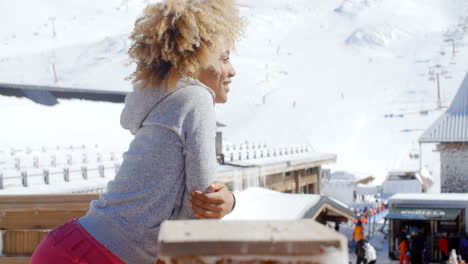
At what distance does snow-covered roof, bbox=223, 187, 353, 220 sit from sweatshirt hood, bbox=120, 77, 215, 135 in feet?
18.3

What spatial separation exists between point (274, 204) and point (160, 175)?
7.59 meters

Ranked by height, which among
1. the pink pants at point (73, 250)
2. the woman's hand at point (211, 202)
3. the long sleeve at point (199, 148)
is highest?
the long sleeve at point (199, 148)

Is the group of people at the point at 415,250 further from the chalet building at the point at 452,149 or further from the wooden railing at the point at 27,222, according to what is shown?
the wooden railing at the point at 27,222

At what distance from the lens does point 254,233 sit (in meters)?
0.83

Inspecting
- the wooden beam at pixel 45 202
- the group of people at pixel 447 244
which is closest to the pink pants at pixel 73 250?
the wooden beam at pixel 45 202

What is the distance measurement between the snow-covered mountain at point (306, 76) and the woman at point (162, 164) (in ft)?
51.2

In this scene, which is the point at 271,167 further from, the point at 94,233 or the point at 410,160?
Result: the point at 410,160

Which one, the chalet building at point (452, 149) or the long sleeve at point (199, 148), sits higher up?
the long sleeve at point (199, 148)

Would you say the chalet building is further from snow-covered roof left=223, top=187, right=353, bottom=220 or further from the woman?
the woman

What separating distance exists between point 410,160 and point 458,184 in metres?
26.5

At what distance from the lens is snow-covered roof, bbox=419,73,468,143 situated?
2486 centimetres

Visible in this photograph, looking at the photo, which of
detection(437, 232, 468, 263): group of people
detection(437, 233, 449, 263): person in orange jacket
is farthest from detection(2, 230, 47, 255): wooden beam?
detection(437, 233, 449, 263): person in orange jacket

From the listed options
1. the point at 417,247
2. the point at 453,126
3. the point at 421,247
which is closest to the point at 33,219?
the point at 417,247

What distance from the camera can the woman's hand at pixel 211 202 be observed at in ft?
4.95
